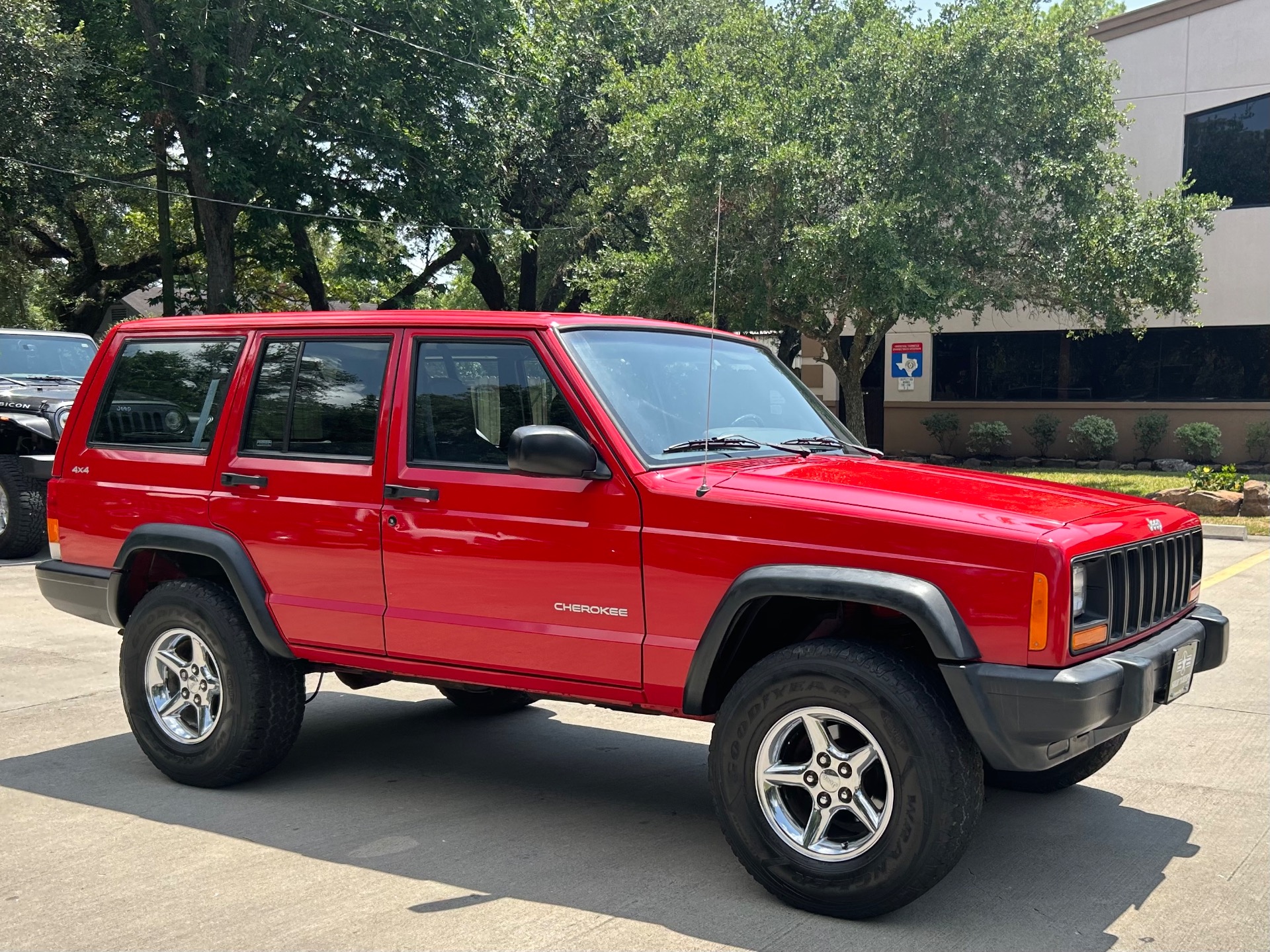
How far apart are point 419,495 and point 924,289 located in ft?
52.0

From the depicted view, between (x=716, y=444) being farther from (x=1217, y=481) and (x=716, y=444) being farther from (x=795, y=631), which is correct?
(x=1217, y=481)

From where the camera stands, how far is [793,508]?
13.4ft

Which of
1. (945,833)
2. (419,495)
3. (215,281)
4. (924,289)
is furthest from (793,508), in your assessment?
(215,281)

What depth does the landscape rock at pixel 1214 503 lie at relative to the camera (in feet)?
56.0

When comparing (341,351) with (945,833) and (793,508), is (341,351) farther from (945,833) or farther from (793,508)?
(945,833)

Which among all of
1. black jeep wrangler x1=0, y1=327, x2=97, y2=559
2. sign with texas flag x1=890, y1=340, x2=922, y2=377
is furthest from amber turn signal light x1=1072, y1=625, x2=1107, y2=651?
sign with texas flag x1=890, y1=340, x2=922, y2=377

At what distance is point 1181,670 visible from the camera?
438cm

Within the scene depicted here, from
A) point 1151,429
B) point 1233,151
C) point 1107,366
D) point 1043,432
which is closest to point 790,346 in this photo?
point 1043,432

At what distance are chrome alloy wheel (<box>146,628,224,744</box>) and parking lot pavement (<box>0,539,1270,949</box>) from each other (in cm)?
28

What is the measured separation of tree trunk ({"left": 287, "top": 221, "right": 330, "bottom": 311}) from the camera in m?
26.3

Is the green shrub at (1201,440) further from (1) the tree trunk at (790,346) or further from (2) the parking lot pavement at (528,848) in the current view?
(2) the parking lot pavement at (528,848)

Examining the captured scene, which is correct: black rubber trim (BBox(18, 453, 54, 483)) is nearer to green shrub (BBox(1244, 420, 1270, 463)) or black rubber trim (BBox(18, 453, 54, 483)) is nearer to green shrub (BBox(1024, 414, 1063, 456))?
green shrub (BBox(1024, 414, 1063, 456))

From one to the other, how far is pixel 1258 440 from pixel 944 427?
6.39 m

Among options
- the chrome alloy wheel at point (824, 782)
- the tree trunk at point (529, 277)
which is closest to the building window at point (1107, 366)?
the tree trunk at point (529, 277)
